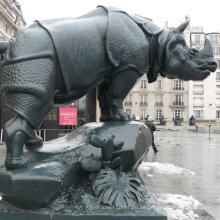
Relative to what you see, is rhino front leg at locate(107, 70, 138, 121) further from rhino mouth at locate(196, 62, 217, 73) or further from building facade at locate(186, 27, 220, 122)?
building facade at locate(186, 27, 220, 122)

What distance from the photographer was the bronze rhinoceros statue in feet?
6.66

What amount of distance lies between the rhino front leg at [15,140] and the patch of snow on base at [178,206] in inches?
60.3

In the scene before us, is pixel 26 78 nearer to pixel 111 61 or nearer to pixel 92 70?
pixel 92 70

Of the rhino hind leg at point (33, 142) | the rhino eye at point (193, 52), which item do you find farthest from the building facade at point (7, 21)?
the rhino eye at point (193, 52)

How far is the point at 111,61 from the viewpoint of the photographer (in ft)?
7.87

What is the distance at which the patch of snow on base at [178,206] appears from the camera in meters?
2.64

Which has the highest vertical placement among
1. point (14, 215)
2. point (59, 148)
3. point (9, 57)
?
point (9, 57)

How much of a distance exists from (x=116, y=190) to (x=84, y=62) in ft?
3.56

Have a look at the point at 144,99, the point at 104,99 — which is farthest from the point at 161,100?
the point at 104,99

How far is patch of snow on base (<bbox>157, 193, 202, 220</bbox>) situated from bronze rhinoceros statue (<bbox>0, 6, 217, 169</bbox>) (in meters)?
1.11

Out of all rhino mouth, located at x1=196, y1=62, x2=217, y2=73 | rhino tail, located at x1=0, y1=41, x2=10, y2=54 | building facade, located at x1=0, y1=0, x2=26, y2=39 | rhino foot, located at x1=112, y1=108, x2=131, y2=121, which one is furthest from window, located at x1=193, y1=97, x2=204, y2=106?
rhino tail, located at x1=0, y1=41, x2=10, y2=54

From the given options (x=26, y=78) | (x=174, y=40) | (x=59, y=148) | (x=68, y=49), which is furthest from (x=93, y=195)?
(x=174, y=40)

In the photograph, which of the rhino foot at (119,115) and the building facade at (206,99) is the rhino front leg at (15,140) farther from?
the building facade at (206,99)

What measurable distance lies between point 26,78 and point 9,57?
9.5 inches
